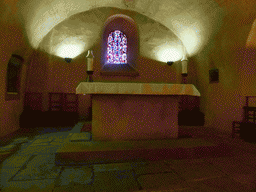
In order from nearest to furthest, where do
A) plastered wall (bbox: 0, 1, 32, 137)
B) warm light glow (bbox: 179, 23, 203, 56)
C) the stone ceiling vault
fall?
plastered wall (bbox: 0, 1, 32, 137)
the stone ceiling vault
warm light glow (bbox: 179, 23, 203, 56)

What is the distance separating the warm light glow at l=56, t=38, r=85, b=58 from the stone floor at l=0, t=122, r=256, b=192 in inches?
175

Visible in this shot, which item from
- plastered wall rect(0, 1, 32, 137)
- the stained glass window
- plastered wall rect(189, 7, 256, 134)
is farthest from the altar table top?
the stained glass window

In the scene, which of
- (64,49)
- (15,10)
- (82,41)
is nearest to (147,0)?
(82,41)

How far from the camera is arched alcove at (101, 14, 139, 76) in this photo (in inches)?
250

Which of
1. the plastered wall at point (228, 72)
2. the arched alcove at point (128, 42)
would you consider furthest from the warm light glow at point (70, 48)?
the plastered wall at point (228, 72)

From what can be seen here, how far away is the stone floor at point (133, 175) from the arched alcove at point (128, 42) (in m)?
4.54

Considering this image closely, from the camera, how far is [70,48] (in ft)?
19.6

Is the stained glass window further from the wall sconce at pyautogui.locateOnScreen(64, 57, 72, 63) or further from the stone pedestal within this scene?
the stone pedestal

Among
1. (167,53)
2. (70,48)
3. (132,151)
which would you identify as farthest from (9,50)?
(167,53)

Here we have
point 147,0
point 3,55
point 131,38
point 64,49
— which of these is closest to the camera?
point 3,55

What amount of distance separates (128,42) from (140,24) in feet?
2.90

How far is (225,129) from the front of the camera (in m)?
5.02

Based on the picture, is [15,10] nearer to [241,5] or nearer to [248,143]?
[241,5]

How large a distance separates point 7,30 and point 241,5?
570cm
